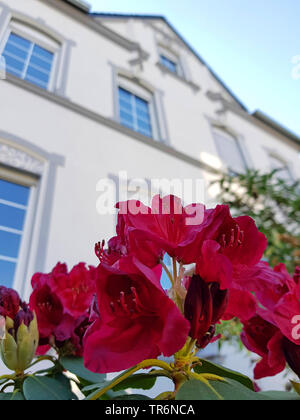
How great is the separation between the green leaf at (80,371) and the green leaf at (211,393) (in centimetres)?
41

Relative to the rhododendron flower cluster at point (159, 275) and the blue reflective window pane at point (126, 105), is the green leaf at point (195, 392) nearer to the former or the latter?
the rhododendron flower cluster at point (159, 275)

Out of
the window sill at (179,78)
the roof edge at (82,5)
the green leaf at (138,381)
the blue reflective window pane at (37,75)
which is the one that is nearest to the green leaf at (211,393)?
the green leaf at (138,381)

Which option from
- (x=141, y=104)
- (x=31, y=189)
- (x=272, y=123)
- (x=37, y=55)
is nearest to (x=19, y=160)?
(x=31, y=189)

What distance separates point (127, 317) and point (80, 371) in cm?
44

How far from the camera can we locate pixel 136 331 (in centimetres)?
39

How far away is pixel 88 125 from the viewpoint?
3408mm

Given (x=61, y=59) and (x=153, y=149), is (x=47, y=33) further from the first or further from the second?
(x=153, y=149)

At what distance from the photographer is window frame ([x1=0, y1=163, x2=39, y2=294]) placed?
6.30 feet

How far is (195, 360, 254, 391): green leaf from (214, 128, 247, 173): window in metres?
5.18

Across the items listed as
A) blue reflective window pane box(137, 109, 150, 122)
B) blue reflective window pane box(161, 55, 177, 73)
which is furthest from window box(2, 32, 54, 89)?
blue reflective window pane box(161, 55, 177, 73)

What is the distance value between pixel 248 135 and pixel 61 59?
4816 mm

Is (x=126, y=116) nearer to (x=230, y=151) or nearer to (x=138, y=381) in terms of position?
(x=230, y=151)

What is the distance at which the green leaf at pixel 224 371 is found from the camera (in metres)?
0.57

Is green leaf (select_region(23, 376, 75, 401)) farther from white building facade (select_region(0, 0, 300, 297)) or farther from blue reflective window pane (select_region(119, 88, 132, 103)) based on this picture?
blue reflective window pane (select_region(119, 88, 132, 103))
